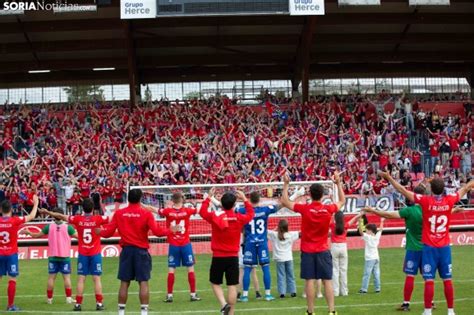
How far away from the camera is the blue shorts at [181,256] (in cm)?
1747

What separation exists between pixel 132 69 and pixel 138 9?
33.3 ft

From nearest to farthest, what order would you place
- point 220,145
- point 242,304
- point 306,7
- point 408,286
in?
point 408,286 < point 242,304 < point 306,7 < point 220,145

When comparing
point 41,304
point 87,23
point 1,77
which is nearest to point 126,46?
point 87,23

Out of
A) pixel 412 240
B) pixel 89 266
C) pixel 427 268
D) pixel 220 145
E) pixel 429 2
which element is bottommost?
pixel 89 266

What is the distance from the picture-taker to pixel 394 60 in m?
46.6

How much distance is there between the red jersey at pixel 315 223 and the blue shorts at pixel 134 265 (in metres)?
2.83

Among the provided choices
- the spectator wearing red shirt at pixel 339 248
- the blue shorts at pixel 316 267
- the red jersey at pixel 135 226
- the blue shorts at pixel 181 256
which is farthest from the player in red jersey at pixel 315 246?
the blue shorts at pixel 181 256

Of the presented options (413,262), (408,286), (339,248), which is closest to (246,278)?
(339,248)

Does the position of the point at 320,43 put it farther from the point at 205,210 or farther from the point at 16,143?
the point at 205,210

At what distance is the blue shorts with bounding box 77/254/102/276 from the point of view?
637 inches

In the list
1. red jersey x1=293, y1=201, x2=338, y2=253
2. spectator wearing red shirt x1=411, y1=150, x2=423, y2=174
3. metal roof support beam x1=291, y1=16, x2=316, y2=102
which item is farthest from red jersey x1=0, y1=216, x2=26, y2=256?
metal roof support beam x1=291, y1=16, x2=316, y2=102

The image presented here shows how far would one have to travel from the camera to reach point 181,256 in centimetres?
1752

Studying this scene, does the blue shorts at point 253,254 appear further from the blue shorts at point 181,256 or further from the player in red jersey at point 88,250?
the player in red jersey at point 88,250

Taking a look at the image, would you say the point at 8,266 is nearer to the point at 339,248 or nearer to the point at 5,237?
the point at 5,237
